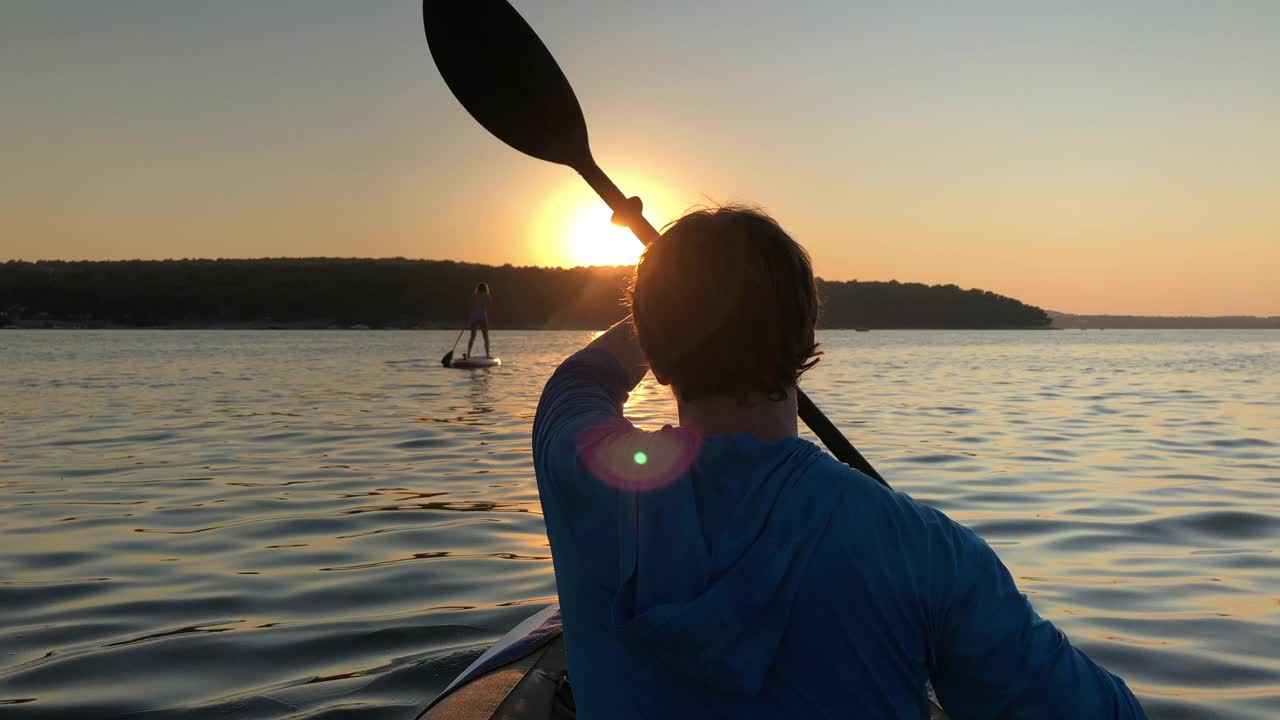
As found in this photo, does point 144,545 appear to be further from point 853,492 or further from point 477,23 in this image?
point 853,492

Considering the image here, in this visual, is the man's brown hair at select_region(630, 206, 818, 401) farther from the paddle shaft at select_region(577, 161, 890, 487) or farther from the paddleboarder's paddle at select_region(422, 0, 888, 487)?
the paddleboarder's paddle at select_region(422, 0, 888, 487)

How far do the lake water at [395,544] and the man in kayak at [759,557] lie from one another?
109 inches

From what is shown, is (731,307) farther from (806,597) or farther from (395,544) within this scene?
(395,544)

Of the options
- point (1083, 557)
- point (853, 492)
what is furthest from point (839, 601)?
point (1083, 557)

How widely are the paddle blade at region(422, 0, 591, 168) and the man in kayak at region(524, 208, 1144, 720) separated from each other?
1.08m

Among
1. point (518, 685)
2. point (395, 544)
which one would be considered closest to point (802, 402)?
point (518, 685)

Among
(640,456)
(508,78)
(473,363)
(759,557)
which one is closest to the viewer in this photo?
(759,557)

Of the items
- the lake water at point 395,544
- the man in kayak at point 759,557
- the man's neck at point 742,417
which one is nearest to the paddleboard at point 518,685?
the lake water at point 395,544

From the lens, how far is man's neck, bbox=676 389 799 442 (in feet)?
4.79

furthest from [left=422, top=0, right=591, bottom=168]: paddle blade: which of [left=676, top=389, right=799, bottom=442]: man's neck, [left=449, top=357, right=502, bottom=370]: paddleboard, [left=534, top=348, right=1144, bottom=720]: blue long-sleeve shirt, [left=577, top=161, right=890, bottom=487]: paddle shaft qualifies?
[left=449, top=357, right=502, bottom=370]: paddleboard

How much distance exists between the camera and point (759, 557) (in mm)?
1269

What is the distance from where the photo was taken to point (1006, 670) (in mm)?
1294

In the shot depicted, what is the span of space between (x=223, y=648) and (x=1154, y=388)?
2369 centimetres

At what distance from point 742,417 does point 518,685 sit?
1.71 m
